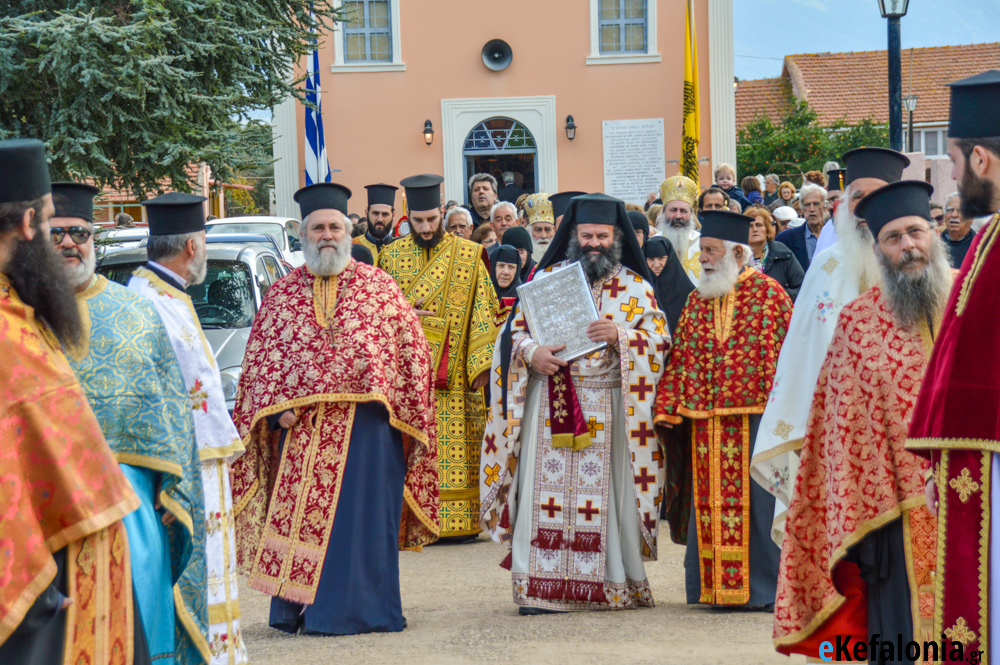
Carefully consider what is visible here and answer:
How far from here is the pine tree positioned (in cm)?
954

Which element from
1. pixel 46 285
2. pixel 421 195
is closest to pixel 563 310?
pixel 421 195

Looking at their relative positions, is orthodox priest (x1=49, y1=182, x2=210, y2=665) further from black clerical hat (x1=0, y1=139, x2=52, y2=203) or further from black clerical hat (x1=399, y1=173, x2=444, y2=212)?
black clerical hat (x1=399, y1=173, x2=444, y2=212)

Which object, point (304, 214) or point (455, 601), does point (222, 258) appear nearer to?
point (304, 214)

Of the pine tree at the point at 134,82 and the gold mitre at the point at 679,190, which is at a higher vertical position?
the pine tree at the point at 134,82

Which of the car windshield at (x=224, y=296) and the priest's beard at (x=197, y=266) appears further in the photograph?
the car windshield at (x=224, y=296)

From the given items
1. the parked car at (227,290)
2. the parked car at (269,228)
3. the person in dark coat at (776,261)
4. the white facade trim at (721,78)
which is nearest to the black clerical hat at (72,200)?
the parked car at (227,290)

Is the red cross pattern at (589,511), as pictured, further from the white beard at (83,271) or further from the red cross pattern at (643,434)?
the white beard at (83,271)

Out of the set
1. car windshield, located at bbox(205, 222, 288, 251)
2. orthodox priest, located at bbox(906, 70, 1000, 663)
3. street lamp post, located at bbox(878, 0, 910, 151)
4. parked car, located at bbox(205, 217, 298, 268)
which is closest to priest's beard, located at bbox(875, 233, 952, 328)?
orthodox priest, located at bbox(906, 70, 1000, 663)

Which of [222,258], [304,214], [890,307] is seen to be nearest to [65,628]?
[890,307]

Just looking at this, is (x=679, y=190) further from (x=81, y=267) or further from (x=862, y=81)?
(x=862, y=81)

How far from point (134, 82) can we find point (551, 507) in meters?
5.94

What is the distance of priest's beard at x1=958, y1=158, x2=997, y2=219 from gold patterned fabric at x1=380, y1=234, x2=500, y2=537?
4.58 m

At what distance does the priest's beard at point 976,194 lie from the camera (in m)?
3.12

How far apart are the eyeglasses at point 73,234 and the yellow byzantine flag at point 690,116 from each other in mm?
12669
